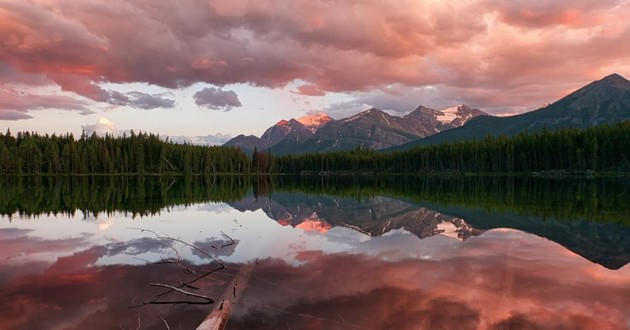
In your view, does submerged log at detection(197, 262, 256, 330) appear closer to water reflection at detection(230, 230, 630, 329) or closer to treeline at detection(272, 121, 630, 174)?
water reflection at detection(230, 230, 630, 329)

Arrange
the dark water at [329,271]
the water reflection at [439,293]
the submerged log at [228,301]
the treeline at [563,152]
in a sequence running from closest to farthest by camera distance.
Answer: the submerged log at [228,301] → the water reflection at [439,293] → the dark water at [329,271] → the treeline at [563,152]

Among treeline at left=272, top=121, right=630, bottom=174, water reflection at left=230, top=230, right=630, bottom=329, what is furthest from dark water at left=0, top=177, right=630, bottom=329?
treeline at left=272, top=121, right=630, bottom=174

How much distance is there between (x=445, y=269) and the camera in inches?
832

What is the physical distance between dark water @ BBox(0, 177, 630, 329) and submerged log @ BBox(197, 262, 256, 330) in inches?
14.1

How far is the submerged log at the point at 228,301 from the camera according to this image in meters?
12.4

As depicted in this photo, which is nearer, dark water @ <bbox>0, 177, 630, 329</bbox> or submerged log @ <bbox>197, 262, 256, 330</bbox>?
submerged log @ <bbox>197, 262, 256, 330</bbox>

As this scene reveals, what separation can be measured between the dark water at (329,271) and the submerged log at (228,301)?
1.18ft

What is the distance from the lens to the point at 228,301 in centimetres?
1490

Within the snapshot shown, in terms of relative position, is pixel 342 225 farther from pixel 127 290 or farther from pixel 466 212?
pixel 127 290

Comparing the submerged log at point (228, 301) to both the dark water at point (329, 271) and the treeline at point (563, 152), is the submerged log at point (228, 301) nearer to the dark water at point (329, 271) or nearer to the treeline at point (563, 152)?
the dark water at point (329, 271)

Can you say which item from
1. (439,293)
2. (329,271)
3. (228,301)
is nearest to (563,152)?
(329,271)

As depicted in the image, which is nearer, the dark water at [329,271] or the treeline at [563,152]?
the dark water at [329,271]

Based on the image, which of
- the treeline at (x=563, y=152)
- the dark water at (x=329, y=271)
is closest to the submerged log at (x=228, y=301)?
the dark water at (x=329, y=271)

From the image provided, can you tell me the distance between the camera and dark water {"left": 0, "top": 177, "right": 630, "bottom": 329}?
14.3m
